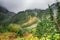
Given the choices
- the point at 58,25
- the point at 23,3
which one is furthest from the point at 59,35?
the point at 23,3

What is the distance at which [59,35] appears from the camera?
16516mm

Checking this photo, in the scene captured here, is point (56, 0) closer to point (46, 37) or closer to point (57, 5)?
point (57, 5)

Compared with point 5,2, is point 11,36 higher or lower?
lower

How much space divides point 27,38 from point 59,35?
1.92 metres

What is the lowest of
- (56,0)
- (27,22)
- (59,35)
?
(59,35)

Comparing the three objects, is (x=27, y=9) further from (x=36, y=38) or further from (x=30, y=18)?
(x=36, y=38)

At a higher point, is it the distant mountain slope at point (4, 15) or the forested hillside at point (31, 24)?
the distant mountain slope at point (4, 15)

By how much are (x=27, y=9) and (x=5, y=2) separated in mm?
1455

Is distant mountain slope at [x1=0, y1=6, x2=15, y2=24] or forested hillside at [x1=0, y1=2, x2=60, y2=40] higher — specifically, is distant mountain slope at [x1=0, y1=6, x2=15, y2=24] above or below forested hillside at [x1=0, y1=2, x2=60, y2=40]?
above

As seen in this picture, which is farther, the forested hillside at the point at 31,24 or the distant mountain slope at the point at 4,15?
the distant mountain slope at the point at 4,15

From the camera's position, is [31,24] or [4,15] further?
[4,15]

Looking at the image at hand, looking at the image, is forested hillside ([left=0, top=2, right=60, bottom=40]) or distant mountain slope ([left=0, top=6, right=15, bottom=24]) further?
distant mountain slope ([left=0, top=6, right=15, bottom=24])

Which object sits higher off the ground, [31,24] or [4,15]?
[4,15]

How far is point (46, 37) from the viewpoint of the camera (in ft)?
A: 54.4
